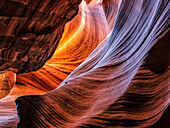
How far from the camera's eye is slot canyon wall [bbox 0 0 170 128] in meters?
1.26

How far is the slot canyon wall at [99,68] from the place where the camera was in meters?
1.26

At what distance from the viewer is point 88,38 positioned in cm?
471

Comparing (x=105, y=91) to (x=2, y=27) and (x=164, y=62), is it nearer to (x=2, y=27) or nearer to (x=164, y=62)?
(x=164, y=62)

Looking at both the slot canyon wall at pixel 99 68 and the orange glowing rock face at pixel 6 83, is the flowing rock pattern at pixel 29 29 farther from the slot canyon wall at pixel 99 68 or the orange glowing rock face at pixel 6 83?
the orange glowing rock face at pixel 6 83

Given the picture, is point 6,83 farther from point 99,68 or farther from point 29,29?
point 99,68

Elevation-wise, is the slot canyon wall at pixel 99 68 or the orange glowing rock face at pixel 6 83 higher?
the slot canyon wall at pixel 99 68

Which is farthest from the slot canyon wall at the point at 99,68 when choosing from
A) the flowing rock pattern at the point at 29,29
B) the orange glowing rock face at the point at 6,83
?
the orange glowing rock face at the point at 6,83

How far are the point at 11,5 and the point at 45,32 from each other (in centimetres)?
69

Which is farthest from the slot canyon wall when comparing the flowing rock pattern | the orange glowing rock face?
the orange glowing rock face

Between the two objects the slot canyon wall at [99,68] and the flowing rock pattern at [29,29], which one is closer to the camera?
the slot canyon wall at [99,68]

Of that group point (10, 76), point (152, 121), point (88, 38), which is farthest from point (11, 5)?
point (10, 76)

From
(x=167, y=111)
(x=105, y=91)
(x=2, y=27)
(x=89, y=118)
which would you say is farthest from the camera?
(x=2, y=27)

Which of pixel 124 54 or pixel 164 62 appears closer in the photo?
pixel 164 62

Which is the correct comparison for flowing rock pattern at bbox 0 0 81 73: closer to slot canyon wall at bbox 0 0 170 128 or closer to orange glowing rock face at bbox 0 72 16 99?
slot canyon wall at bbox 0 0 170 128
